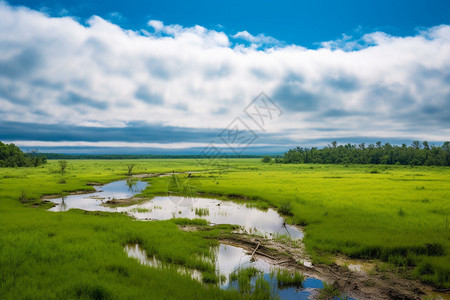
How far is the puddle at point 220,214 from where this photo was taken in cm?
1526

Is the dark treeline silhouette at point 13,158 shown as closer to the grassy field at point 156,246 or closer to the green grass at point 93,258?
the grassy field at point 156,246

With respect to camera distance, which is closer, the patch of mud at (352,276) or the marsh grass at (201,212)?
the patch of mud at (352,276)

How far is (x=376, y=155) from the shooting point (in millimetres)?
110438

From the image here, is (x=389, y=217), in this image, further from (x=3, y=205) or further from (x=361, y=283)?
(x=3, y=205)

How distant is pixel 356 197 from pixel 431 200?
549 cm

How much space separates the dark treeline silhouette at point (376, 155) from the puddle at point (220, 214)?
330 feet

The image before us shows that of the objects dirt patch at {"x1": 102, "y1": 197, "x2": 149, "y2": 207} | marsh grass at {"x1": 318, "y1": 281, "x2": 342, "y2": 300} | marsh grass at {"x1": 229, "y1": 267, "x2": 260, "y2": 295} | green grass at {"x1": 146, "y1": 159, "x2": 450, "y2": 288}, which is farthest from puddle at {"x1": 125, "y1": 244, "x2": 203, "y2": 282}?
dirt patch at {"x1": 102, "y1": 197, "x2": 149, "y2": 207}

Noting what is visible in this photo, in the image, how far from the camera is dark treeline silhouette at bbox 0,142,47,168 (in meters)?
79.0

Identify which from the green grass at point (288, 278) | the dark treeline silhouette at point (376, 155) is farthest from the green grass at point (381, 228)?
the dark treeline silhouette at point (376, 155)

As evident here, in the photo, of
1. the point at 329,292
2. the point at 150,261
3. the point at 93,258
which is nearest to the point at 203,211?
the point at 150,261

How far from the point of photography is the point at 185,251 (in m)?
10.8

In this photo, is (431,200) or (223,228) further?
(431,200)

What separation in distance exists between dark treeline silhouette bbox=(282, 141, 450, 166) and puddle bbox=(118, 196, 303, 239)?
10073 centimetres

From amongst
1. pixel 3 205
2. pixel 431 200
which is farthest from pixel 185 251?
pixel 431 200
